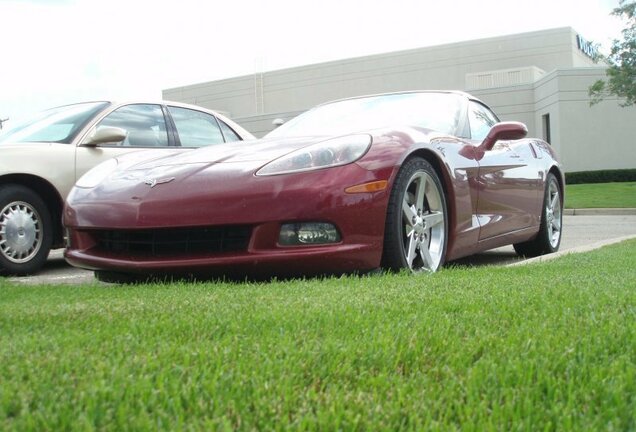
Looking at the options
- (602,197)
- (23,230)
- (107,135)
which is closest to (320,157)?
(107,135)

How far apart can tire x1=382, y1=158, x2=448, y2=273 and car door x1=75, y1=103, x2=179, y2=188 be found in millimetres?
2631

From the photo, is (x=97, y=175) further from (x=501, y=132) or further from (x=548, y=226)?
(x=548, y=226)

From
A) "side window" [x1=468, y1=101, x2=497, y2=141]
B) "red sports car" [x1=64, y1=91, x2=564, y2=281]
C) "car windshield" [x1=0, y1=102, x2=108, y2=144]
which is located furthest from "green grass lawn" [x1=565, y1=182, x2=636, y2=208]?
"red sports car" [x1=64, y1=91, x2=564, y2=281]

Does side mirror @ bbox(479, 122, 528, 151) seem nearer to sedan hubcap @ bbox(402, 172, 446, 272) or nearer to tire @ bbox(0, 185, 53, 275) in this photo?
sedan hubcap @ bbox(402, 172, 446, 272)

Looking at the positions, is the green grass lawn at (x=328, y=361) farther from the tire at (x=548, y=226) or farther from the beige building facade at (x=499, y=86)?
the beige building facade at (x=499, y=86)

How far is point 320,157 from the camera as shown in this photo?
13.0ft

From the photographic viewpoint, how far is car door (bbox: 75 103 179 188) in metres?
5.99

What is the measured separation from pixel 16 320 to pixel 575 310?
1.96 metres

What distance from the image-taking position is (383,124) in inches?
197

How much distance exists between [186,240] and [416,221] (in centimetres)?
140

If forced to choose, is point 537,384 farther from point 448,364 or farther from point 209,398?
point 209,398

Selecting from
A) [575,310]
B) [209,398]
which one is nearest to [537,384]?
[209,398]

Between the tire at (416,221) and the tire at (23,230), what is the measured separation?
2.97 m

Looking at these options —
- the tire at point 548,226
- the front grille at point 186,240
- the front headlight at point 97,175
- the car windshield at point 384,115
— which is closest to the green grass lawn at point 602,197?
the tire at point 548,226
